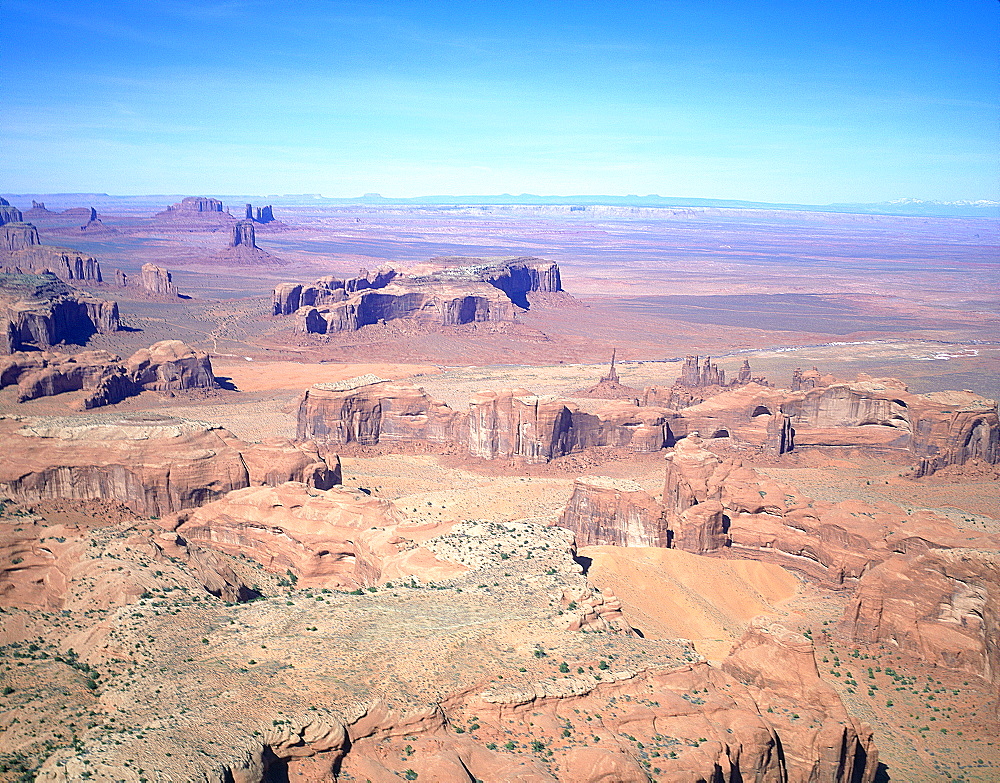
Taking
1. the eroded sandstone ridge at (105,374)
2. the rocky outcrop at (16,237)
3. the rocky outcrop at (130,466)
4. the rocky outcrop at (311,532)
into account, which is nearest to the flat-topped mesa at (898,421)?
the rocky outcrop at (311,532)

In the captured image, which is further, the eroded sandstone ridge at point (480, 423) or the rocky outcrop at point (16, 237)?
the rocky outcrop at point (16, 237)

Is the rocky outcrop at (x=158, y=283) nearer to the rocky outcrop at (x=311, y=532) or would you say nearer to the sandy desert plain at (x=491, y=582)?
the sandy desert plain at (x=491, y=582)

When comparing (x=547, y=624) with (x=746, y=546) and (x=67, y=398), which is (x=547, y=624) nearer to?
(x=746, y=546)

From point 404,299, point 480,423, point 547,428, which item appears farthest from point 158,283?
point 547,428

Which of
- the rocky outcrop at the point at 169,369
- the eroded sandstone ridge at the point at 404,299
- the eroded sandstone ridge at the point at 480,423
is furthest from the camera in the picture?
the eroded sandstone ridge at the point at 404,299

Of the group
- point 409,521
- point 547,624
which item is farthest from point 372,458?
point 547,624

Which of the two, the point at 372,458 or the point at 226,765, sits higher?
the point at 226,765

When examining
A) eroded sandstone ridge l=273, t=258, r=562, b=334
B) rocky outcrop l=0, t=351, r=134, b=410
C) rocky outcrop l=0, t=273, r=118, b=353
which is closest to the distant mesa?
rocky outcrop l=0, t=273, r=118, b=353
